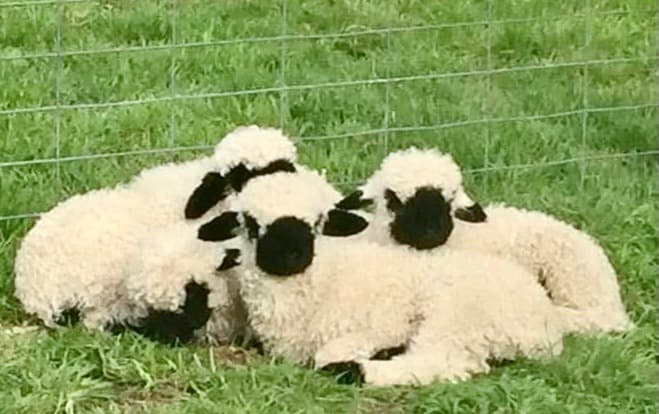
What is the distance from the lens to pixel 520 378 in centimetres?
436

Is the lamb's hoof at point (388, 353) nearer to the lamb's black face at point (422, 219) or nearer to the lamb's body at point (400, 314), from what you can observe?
the lamb's body at point (400, 314)

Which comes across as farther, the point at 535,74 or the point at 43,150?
the point at 535,74

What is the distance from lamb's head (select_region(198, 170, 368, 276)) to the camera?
432 centimetres

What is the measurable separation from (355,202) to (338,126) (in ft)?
5.27

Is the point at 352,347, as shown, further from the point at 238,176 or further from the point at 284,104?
the point at 284,104

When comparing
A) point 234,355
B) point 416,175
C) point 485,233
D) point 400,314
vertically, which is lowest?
point 234,355

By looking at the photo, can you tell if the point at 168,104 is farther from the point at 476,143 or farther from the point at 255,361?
the point at 255,361

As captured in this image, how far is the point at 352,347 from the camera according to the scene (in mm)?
4391

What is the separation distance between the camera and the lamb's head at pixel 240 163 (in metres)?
4.65

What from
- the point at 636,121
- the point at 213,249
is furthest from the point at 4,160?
the point at 636,121

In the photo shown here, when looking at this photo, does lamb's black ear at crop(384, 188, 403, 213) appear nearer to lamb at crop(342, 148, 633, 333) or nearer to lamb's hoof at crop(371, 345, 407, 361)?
lamb at crop(342, 148, 633, 333)

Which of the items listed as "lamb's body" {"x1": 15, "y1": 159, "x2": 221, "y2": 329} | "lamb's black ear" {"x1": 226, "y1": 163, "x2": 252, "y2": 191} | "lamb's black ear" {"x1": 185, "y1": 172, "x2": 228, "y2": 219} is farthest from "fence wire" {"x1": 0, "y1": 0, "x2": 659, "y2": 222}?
"lamb's black ear" {"x1": 226, "y1": 163, "x2": 252, "y2": 191}

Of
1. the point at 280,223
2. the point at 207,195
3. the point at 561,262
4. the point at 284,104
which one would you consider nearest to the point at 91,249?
the point at 207,195

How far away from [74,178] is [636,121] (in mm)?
2099
